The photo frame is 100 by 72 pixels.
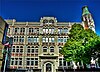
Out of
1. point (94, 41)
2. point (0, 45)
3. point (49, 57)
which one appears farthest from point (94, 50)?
point (0, 45)

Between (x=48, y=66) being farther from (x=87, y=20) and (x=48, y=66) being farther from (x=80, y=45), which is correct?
(x=87, y=20)

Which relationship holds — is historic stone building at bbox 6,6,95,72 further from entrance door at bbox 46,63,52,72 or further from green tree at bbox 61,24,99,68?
green tree at bbox 61,24,99,68

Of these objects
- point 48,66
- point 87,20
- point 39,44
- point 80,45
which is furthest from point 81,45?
point 87,20

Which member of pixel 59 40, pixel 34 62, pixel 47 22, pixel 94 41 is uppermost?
pixel 47 22

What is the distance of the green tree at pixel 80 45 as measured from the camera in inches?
1160

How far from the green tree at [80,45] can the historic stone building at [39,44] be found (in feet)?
38.6

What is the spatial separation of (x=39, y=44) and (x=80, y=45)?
1727cm

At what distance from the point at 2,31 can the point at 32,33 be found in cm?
1204

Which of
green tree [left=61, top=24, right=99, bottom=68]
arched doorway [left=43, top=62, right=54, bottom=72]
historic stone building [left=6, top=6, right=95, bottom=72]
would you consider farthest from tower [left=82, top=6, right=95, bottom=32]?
green tree [left=61, top=24, right=99, bottom=68]

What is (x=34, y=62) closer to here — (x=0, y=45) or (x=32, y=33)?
(x=32, y=33)

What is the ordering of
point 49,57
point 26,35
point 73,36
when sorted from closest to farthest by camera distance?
point 73,36 < point 49,57 < point 26,35

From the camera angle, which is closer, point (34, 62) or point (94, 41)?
point (94, 41)

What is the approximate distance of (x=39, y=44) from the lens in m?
45.7

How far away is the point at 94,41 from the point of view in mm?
29141
